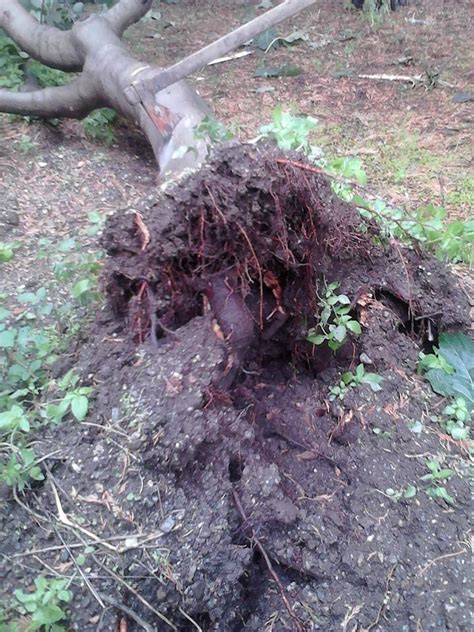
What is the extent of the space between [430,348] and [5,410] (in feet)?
5.48

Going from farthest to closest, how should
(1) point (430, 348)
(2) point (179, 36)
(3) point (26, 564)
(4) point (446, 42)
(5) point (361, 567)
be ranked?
(2) point (179, 36)
(4) point (446, 42)
(1) point (430, 348)
(5) point (361, 567)
(3) point (26, 564)

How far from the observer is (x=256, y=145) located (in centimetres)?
207

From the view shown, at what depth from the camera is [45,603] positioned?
168cm

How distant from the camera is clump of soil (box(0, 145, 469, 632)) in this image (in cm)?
181

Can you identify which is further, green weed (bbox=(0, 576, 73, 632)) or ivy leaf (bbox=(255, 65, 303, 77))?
ivy leaf (bbox=(255, 65, 303, 77))

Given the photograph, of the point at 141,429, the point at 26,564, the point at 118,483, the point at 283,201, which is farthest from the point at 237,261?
the point at 26,564

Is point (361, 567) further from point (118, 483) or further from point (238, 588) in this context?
point (118, 483)

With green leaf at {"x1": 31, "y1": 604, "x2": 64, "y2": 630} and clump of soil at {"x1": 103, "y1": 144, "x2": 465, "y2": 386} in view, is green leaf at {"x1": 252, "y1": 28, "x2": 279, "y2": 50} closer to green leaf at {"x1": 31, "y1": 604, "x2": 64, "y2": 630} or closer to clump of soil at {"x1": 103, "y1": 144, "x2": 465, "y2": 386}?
clump of soil at {"x1": 103, "y1": 144, "x2": 465, "y2": 386}

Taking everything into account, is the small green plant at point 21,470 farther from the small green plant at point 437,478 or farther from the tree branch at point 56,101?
the tree branch at point 56,101

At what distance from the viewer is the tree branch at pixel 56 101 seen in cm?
428

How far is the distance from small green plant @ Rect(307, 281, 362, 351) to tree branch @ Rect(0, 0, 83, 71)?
2.92 m

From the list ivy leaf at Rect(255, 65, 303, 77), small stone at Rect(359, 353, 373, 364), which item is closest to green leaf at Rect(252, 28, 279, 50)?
ivy leaf at Rect(255, 65, 303, 77)

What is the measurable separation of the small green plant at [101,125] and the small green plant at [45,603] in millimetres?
3458

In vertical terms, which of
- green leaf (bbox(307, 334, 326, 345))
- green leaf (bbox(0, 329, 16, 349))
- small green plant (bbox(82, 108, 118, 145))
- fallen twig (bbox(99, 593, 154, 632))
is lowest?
green leaf (bbox(307, 334, 326, 345))
